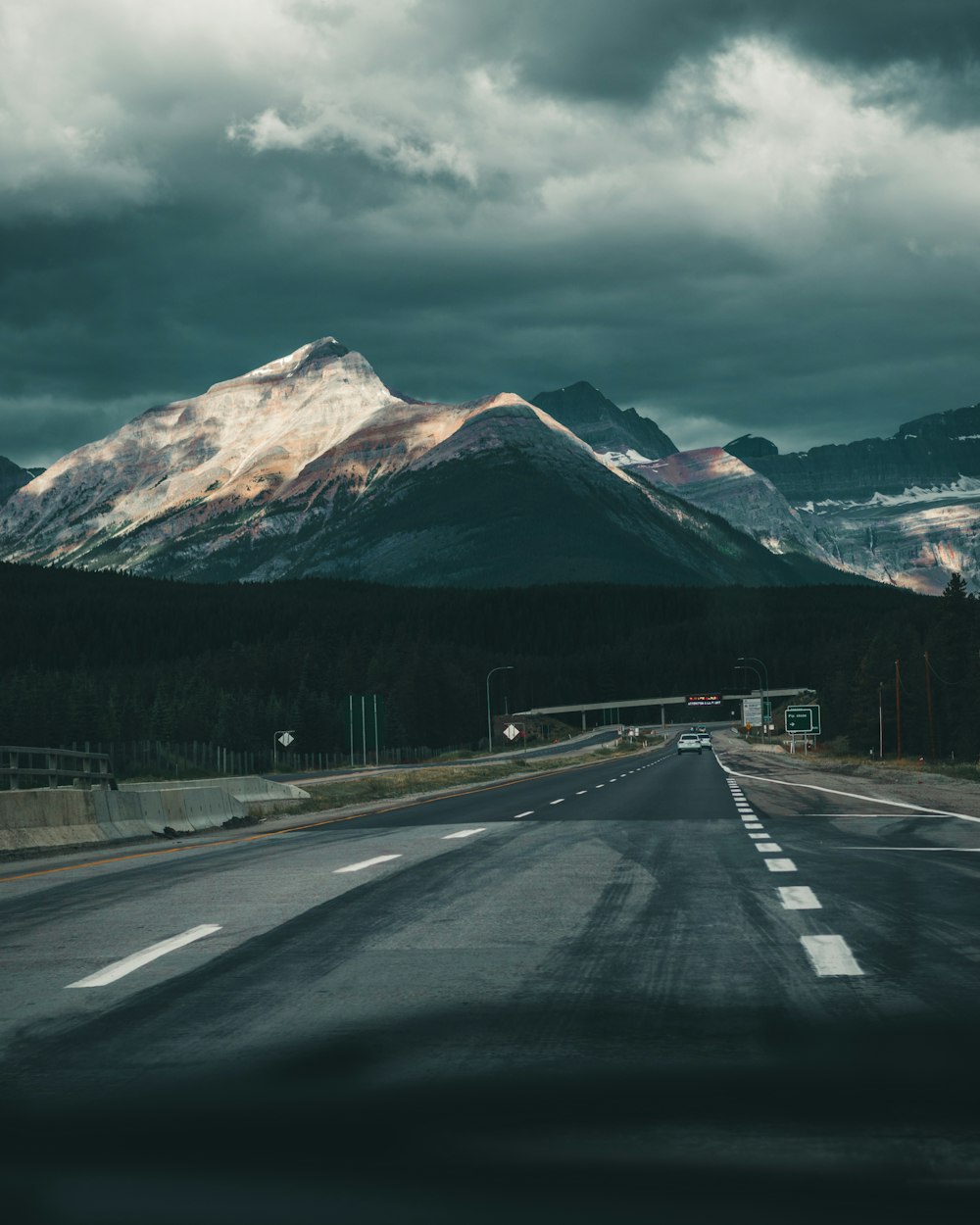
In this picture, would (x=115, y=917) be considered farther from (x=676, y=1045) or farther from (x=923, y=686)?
(x=923, y=686)

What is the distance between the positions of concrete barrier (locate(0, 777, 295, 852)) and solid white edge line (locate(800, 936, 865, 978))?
44.4 feet

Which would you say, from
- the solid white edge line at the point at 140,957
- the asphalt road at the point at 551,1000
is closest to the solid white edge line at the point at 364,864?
the asphalt road at the point at 551,1000

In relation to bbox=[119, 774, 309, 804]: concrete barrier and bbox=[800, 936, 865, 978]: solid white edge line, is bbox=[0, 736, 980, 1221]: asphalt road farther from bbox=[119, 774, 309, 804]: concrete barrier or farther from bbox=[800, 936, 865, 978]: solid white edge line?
bbox=[119, 774, 309, 804]: concrete barrier

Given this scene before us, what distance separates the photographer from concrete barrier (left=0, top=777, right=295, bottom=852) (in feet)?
68.2

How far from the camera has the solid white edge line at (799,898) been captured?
1149 cm

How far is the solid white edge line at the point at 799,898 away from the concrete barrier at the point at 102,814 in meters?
11.6

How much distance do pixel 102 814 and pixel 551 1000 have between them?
673 inches

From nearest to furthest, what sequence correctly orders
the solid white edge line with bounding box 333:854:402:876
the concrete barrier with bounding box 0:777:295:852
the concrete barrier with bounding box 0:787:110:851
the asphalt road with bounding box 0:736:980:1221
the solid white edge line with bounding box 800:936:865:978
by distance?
the asphalt road with bounding box 0:736:980:1221 → the solid white edge line with bounding box 800:936:865:978 → the solid white edge line with bounding box 333:854:402:876 → the concrete barrier with bounding box 0:787:110:851 → the concrete barrier with bounding box 0:777:295:852

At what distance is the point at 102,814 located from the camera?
2361cm

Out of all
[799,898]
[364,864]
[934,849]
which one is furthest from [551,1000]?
[934,849]

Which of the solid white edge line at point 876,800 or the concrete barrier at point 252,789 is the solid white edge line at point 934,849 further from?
the concrete barrier at point 252,789

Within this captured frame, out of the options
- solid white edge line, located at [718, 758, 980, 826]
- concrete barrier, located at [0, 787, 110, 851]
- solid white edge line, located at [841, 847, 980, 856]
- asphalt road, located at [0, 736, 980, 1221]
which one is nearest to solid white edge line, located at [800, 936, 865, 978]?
asphalt road, located at [0, 736, 980, 1221]

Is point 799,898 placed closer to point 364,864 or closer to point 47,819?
point 364,864

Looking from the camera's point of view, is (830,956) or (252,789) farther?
(252,789)
